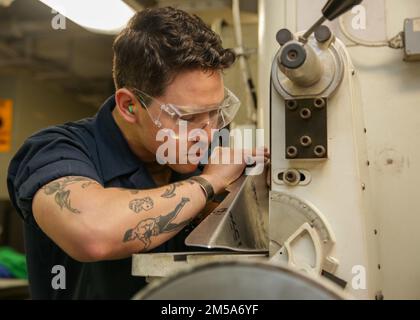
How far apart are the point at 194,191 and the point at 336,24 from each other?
2.01 feet

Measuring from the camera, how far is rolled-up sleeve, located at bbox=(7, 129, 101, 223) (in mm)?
1080

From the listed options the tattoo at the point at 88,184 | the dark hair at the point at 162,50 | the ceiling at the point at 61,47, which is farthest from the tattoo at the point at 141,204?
the ceiling at the point at 61,47

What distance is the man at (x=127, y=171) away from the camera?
1.02 m

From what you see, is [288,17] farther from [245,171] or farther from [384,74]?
[245,171]

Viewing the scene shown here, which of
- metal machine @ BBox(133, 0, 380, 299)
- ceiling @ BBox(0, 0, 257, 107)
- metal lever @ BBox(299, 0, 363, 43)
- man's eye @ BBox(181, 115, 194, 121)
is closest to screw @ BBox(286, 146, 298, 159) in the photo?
metal machine @ BBox(133, 0, 380, 299)

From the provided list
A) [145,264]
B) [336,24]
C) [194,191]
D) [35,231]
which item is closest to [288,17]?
[336,24]

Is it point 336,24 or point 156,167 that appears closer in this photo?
point 336,24

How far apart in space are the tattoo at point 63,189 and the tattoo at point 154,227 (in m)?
0.13

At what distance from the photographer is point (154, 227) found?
1064mm

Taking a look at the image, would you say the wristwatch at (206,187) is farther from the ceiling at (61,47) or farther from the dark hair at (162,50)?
the ceiling at (61,47)

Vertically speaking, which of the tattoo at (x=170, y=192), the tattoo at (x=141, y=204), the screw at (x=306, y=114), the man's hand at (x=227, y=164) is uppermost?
the screw at (x=306, y=114)

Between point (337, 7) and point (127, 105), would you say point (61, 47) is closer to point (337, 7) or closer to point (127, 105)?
point (127, 105)

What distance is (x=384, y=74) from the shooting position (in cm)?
127

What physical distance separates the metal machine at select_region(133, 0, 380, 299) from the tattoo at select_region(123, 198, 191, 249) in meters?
0.08
